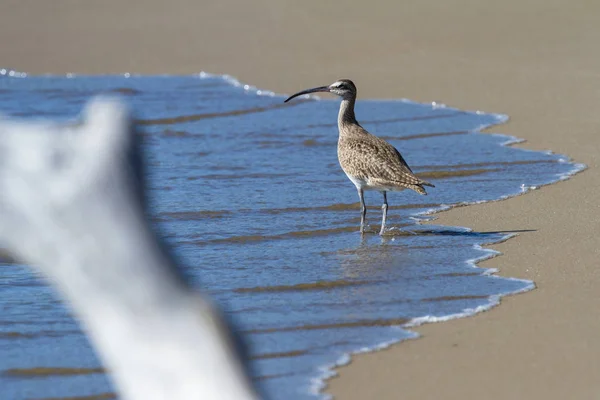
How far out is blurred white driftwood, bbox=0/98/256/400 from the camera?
1575 millimetres

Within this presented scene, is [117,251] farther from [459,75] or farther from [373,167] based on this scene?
[459,75]

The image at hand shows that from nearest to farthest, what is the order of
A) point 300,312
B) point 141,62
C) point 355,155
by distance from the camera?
point 300,312 < point 355,155 < point 141,62

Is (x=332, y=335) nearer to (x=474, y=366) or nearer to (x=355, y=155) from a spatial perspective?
(x=474, y=366)

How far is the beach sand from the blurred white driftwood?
9.33 feet

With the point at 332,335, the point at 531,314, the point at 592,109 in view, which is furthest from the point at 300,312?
the point at 592,109

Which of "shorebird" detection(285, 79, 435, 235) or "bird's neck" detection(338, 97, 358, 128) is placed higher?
"bird's neck" detection(338, 97, 358, 128)

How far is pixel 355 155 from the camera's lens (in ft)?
26.3

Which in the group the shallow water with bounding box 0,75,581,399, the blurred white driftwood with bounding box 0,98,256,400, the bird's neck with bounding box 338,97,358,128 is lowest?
the shallow water with bounding box 0,75,581,399

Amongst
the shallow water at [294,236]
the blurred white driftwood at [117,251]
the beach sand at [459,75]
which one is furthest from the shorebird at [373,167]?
the blurred white driftwood at [117,251]

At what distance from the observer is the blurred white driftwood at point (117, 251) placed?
1.58 meters

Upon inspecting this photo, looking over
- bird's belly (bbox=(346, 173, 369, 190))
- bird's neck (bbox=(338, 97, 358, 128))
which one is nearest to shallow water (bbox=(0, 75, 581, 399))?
bird's belly (bbox=(346, 173, 369, 190))

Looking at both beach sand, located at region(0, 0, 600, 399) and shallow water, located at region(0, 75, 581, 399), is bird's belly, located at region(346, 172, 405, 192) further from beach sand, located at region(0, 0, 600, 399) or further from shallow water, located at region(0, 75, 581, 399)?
beach sand, located at region(0, 0, 600, 399)

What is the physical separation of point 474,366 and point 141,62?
1203 centimetres

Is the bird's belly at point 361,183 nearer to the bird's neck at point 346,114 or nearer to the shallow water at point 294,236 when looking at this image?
the shallow water at point 294,236
